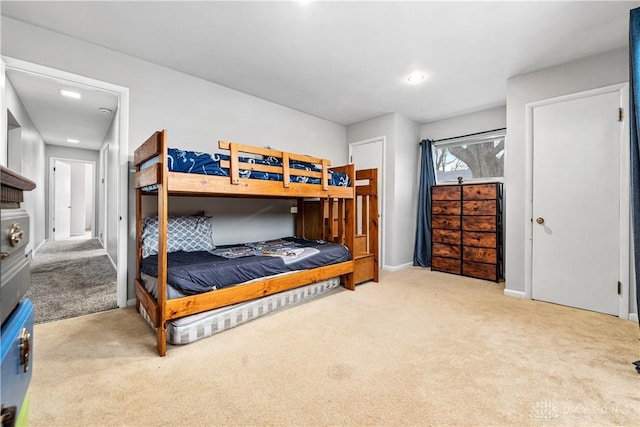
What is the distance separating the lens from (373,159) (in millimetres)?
4438

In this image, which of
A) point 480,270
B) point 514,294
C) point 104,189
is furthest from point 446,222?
point 104,189

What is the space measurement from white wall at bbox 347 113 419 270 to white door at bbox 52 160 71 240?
732 cm

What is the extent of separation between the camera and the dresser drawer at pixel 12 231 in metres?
0.57

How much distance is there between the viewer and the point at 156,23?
2.15 m

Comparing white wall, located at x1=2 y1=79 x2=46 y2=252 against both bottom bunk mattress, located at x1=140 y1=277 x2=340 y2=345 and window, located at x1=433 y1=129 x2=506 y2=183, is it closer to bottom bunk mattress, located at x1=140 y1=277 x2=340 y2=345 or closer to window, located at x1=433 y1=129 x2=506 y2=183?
bottom bunk mattress, located at x1=140 y1=277 x2=340 y2=345

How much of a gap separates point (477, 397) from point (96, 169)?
896cm

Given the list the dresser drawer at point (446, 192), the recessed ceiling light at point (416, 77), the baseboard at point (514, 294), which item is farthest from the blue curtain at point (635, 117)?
the dresser drawer at point (446, 192)

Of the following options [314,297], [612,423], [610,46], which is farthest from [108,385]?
[610,46]

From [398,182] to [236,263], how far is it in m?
2.86

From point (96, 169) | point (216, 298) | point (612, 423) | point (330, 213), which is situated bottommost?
point (612, 423)

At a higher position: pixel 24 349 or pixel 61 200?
pixel 61 200

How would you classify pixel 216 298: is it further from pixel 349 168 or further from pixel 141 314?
pixel 349 168

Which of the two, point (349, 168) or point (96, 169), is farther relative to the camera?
point (96, 169)

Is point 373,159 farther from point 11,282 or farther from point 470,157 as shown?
point 11,282
